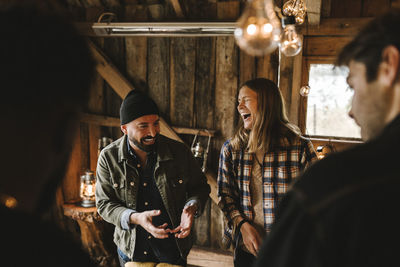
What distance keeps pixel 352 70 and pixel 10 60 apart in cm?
93

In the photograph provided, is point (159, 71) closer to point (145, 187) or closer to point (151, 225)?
point (145, 187)

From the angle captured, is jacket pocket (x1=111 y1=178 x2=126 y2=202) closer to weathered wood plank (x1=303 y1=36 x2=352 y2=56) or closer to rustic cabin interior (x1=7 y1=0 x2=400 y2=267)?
rustic cabin interior (x1=7 y1=0 x2=400 y2=267)

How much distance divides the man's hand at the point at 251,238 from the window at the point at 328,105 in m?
2.01

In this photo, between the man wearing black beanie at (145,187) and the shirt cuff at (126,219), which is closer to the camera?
the shirt cuff at (126,219)

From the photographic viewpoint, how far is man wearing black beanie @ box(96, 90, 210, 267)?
2410 millimetres

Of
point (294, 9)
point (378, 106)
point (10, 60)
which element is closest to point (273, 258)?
point (378, 106)

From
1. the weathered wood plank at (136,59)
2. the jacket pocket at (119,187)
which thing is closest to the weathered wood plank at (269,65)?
the weathered wood plank at (136,59)

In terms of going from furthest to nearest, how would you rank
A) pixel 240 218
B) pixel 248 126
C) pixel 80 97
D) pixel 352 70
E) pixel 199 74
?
1. pixel 199 74
2. pixel 248 126
3. pixel 240 218
4. pixel 352 70
5. pixel 80 97

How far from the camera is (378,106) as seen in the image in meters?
0.81

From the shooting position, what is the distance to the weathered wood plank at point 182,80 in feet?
13.0

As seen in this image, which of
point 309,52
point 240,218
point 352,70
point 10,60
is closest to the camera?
point 10,60

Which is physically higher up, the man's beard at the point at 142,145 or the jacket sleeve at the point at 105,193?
the man's beard at the point at 142,145

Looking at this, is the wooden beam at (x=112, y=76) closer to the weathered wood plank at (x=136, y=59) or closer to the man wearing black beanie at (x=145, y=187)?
the weathered wood plank at (x=136, y=59)

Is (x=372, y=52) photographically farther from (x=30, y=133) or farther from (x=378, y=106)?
(x=30, y=133)
